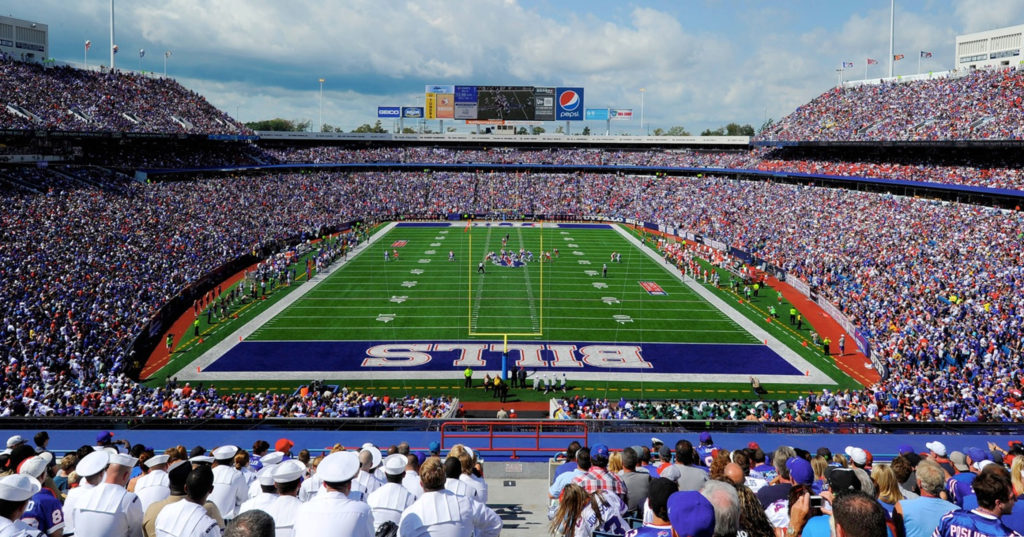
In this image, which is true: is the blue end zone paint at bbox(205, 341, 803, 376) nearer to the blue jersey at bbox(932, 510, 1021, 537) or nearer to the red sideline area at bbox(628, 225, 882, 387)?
the red sideline area at bbox(628, 225, 882, 387)

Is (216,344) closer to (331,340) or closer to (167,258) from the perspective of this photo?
(331,340)

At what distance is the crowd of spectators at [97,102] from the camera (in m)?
41.7

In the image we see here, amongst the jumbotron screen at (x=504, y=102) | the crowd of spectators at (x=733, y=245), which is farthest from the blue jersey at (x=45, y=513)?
the jumbotron screen at (x=504, y=102)

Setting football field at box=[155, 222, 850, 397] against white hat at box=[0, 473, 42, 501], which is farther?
football field at box=[155, 222, 850, 397]

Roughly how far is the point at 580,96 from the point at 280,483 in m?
73.3

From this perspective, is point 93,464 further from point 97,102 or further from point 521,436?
point 97,102

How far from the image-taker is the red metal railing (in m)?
10.6

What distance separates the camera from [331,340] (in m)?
25.1

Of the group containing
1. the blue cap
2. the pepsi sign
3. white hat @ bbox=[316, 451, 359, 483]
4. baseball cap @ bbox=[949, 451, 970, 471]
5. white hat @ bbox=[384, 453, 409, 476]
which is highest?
the pepsi sign

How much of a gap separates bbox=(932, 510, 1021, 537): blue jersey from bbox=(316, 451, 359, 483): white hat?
11.4 feet

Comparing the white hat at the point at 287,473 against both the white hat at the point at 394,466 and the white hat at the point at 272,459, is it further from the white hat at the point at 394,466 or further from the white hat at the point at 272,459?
the white hat at the point at 272,459

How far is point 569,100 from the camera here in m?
73.9

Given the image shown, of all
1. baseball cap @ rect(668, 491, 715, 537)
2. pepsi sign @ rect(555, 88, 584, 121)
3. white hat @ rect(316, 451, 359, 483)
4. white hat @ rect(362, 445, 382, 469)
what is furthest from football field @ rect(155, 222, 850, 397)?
pepsi sign @ rect(555, 88, 584, 121)

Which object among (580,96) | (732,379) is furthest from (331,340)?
(580,96)
